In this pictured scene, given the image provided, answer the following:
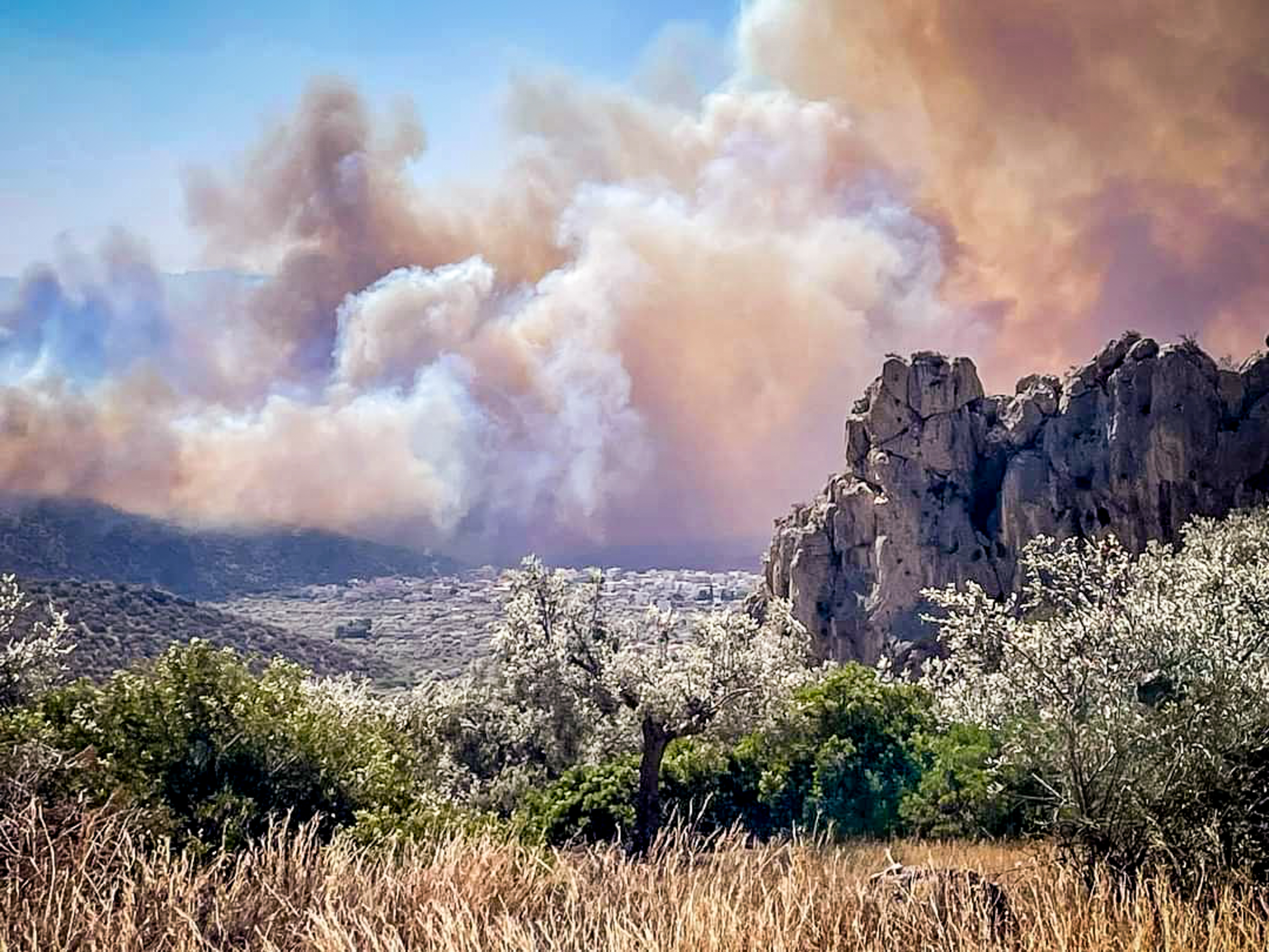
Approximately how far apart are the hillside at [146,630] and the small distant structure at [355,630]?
61820 millimetres

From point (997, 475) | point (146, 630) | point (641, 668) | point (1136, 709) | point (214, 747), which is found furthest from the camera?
point (997, 475)

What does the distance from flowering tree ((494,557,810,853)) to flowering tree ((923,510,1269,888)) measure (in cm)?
677

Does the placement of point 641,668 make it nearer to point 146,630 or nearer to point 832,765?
point 832,765

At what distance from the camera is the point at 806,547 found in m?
78.4

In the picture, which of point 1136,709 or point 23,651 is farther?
point 23,651

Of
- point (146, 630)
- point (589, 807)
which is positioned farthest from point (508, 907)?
point (146, 630)

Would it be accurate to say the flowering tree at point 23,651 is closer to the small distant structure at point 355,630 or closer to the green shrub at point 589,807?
the green shrub at point 589,807

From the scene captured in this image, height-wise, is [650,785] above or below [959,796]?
below

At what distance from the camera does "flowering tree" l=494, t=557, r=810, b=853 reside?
1888cm

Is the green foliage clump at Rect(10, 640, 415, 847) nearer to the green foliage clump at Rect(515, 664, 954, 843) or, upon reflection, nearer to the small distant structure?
the green foliage clump at Rect(515, 664, 954, 843)

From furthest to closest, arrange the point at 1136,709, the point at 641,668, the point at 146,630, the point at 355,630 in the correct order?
the point at 355,630, the point at 146,630, the point at 641,668, the point at 1136,709

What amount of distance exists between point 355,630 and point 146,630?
103 metres

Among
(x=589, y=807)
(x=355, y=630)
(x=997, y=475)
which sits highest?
(x=997, y=475)

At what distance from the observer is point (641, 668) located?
19.5 meters
